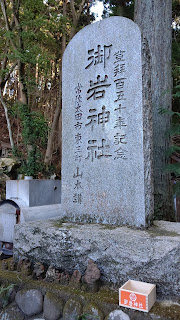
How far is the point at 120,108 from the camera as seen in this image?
2721mm

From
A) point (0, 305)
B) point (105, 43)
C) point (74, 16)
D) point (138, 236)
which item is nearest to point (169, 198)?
point (138, 236)

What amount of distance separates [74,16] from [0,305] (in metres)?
8.61

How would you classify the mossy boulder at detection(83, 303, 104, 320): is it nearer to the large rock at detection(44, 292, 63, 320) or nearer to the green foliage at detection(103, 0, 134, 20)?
the large rock at detection(44, 292, 63, 320)

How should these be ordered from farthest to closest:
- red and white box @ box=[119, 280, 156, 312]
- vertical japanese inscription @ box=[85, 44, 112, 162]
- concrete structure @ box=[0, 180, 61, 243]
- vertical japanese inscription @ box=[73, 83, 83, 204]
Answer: concrete structure @ box=[0, 180, 61, 243], vertical japanese inscription @ box=[73, 83, 83, 204], vertical japanese inscription @ box=[85, 44, 112, 162], red and white box @ box=[119, 280, 156, 312]

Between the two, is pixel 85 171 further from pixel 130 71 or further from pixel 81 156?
pixel 130 71

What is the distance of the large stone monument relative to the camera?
8.45 feet

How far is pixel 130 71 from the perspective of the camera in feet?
8.79

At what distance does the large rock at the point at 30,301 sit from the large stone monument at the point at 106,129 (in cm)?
96

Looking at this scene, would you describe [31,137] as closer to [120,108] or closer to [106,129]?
[106,129]

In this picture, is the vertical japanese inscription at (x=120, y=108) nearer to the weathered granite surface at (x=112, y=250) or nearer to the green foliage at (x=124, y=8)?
the weathered granite surface at (x=112, y=250)

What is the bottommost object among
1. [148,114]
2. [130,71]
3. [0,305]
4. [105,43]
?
[0,305]

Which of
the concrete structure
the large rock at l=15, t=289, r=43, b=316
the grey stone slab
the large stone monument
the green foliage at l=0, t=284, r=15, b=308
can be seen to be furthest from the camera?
the grey stone slab

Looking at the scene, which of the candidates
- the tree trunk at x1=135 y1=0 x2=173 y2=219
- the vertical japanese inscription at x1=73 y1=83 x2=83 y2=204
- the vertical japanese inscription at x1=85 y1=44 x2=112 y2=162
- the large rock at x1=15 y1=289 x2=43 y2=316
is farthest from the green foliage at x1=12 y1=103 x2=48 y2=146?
the large rock at x1=15 y1=289 x2=43 y2=316

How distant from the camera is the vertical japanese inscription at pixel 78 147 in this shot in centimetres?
296
